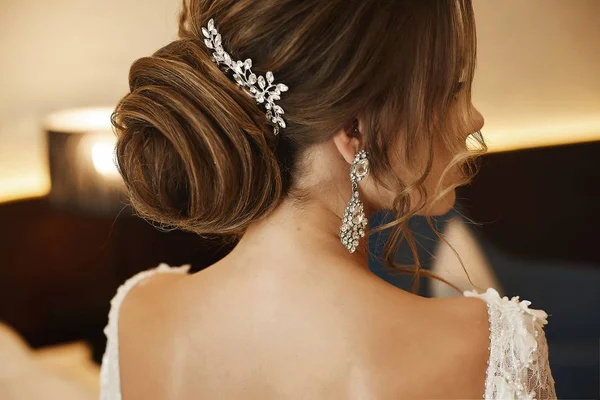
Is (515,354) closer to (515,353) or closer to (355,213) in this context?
(515,353)

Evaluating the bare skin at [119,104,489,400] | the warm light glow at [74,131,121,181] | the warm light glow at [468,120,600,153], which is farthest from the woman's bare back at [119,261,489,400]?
the warm light glow at [74,131,121,181]

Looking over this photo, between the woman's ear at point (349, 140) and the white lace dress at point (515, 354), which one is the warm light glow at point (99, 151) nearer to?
the woman's ear at point (349, 140)

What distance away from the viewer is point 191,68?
3.18 feet

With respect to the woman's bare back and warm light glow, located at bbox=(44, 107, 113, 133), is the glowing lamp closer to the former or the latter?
warm light glow, located at bbox=(44, 107, 113, 133)

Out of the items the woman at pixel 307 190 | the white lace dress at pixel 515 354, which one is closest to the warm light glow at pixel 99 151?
the woman at pixel 307 190

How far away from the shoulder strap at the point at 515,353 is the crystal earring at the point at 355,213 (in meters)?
0.20

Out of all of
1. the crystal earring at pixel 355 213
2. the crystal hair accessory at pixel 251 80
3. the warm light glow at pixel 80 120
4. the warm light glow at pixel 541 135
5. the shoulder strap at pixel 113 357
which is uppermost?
the warm light glow at pixel 80 120

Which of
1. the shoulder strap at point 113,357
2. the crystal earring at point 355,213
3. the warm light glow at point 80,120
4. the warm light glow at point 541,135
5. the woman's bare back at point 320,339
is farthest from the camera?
the warm light glow at point 80,120

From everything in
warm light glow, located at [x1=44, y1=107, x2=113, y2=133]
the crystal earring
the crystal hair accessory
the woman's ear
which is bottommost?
the crystal earring

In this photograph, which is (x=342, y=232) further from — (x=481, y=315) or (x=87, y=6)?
(x=87, y=6)

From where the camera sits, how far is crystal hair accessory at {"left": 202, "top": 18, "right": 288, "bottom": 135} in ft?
3.06

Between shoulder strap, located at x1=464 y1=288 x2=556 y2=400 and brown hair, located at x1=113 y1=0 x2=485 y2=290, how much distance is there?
21 cm

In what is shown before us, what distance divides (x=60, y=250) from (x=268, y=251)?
1310 mm

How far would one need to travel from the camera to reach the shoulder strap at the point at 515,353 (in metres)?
0.93
